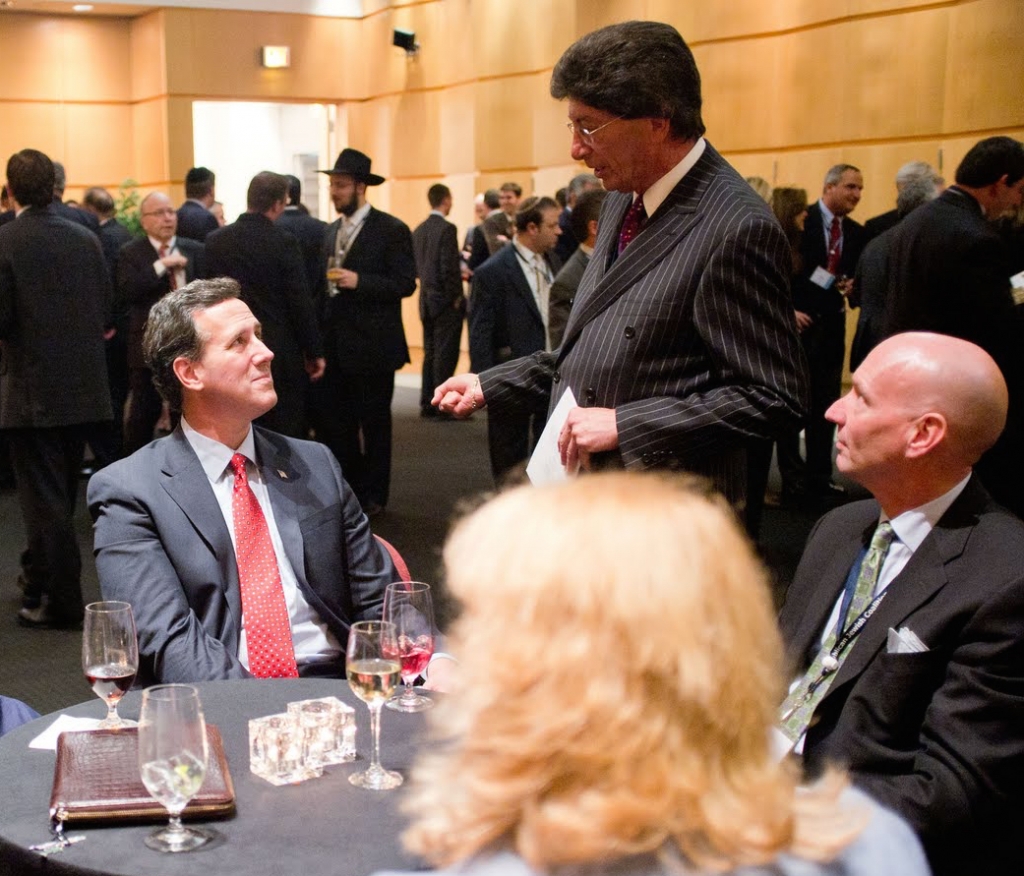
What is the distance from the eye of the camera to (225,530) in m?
2.51

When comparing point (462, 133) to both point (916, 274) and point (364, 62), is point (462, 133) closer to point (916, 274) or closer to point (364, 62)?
point (364, 62)

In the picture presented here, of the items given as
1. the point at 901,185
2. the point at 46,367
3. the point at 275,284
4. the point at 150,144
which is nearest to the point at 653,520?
the point at 46,367

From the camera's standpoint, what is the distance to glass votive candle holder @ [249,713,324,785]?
173 cm

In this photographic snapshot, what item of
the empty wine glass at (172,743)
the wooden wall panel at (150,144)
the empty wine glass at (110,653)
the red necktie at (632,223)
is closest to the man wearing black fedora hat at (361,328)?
the red necktie at (632,223)

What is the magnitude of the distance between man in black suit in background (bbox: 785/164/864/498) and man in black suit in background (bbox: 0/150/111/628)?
360 cm

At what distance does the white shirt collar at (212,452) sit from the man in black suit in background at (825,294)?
4.49 metres

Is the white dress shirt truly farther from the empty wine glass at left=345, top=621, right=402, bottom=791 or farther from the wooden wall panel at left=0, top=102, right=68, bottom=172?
the wooden wall panel at left=0, top=102, right=68, bottom=172

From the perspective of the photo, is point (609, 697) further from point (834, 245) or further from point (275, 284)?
point (834, 245)

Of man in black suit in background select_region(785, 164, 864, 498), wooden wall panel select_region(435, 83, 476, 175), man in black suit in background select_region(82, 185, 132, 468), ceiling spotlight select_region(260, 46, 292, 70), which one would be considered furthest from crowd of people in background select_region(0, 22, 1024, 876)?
ceiling spotlight select_region(260, 46, 292, 70)

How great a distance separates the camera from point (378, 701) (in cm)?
176

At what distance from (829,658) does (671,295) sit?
67 cm

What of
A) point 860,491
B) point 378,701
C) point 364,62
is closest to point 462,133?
point 364,62

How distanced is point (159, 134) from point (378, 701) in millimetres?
12605

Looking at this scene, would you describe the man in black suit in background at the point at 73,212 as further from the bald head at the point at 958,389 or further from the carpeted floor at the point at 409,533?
the bald head at the point at 958,389
